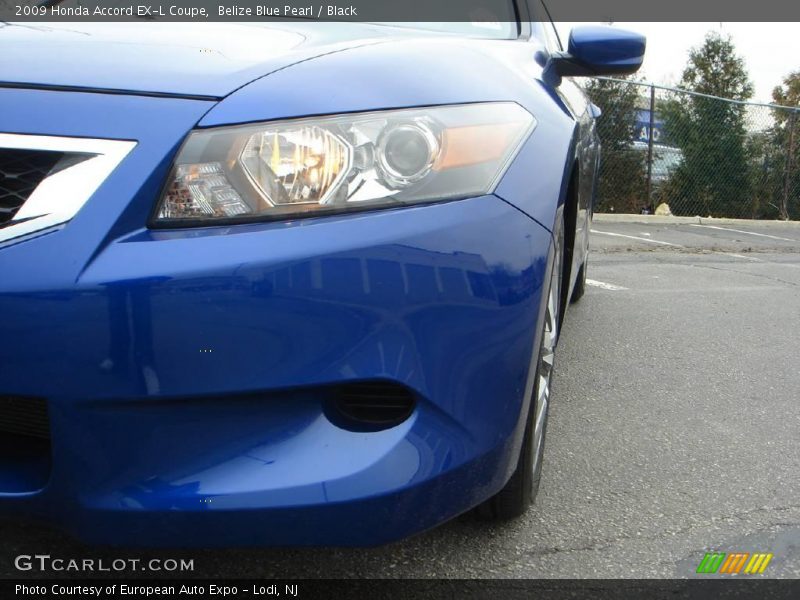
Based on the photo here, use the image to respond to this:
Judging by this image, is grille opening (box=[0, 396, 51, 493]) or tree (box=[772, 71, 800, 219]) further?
tree (box=[772, 71, 800, 219])

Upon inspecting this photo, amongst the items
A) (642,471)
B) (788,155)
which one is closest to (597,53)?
(642,471)

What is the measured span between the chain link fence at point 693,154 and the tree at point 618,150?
1 cm

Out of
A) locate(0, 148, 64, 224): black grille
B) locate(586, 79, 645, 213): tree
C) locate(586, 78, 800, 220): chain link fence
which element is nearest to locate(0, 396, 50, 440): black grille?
locate(0, 148, 64, 224): black grille

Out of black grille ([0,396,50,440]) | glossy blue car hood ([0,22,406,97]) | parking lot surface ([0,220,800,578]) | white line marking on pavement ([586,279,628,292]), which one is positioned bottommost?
parking lot surface ([0,220,800,578])

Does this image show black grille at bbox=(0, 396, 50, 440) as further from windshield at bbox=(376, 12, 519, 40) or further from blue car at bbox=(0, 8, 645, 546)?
windshield at bbox=(376, 12, 519, 40)

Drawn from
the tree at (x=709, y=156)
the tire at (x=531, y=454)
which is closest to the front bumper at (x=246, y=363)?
the tire at (x=531, y=454)

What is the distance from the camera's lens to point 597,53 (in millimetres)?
2340

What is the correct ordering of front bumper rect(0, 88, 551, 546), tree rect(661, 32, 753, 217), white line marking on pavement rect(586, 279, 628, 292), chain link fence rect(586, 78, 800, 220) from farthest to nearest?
tree rect(661, 32, 753, 217) → chain link fence rect(586, 78, 800, 220) → white line marking on pavement rect(586, 279, 628, 292) → front bumper rect(0, 88, 551, 546)

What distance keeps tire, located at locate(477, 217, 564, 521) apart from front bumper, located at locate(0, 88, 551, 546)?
40 centimetres

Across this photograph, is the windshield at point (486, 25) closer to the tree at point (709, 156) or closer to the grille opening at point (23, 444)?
the grille opening at point (23, 444)

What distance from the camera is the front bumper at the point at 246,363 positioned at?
121cm

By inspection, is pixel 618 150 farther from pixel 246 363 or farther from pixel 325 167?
pixel 246 363

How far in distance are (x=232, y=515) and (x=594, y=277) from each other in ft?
15.6

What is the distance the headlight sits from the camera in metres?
1.32
